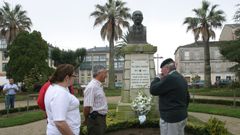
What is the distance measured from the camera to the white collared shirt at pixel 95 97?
6318mm

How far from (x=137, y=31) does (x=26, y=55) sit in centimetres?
3174

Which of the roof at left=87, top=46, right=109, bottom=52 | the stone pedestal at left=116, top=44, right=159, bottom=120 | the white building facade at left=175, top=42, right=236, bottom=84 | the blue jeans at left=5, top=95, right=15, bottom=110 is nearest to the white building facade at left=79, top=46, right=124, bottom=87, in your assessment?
the roof at left=87, top=46, right=109, bottom=52

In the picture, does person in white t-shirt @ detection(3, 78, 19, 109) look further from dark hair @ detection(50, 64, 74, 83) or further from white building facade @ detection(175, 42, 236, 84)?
white building facade @ detection(175, 42, 236, 84)

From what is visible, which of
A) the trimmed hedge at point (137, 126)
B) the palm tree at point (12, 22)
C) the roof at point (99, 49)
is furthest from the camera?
the roof at point (99, 49)

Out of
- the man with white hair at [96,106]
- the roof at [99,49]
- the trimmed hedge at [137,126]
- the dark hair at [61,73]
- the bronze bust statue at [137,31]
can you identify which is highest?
the roof at [99,49]

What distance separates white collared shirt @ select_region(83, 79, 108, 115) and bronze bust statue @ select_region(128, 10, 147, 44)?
5578mm

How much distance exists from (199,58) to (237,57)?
5736cm

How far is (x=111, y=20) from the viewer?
45188 millimetres

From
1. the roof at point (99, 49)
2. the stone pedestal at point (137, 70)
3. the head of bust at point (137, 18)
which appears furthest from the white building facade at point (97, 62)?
the stone pedestal at point (137, 70)

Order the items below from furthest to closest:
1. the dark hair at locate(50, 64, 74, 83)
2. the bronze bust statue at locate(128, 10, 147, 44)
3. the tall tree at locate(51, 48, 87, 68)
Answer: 1. the tall tree at locate(51, 48, 87, 68)
2. the bronze bust statue at locate(128, 10, 147, 44)
3. the dark hair at locate(50, 64, 74, 83)

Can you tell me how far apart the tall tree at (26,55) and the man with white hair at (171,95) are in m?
35.5

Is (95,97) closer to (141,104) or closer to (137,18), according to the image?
(141,104)

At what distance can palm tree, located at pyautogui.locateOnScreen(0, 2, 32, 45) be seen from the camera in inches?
1849

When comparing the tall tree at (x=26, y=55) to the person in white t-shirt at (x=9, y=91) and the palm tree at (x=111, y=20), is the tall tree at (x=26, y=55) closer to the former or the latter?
the palm tree at (x=111, y=20)
